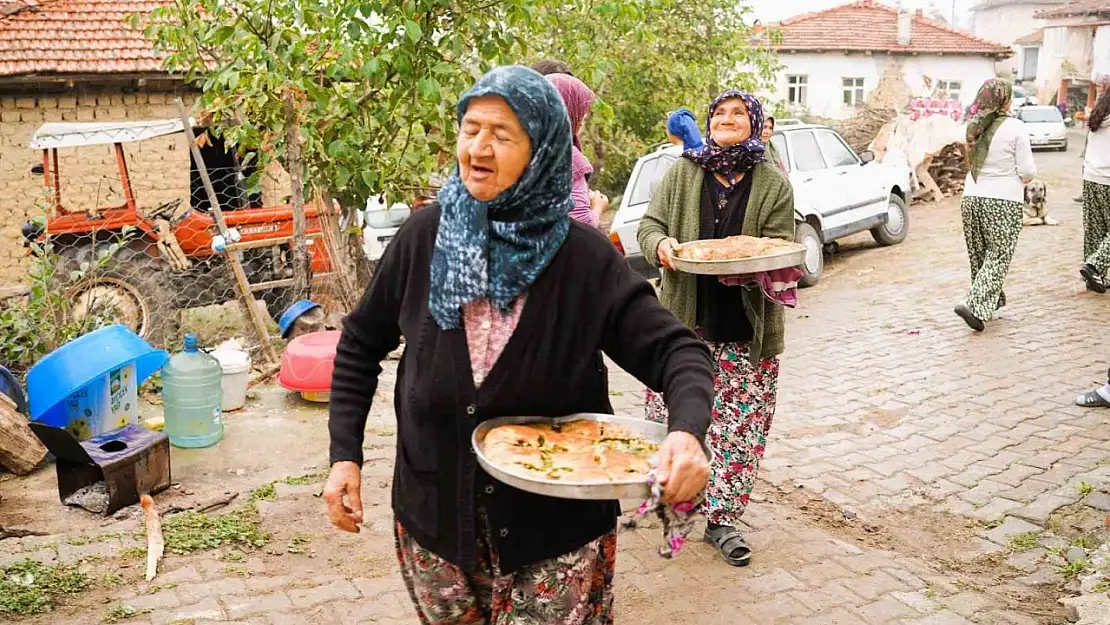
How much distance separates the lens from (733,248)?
4211 millimetres

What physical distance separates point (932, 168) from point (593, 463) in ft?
57.5

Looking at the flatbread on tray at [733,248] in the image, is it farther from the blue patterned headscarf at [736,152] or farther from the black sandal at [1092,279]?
the black sandal at [1092,279]

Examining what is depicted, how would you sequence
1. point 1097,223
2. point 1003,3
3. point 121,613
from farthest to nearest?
point 1003,3, point 1097,223, point 121,613

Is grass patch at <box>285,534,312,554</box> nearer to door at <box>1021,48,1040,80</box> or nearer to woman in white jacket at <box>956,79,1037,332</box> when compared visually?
woman in white jacket at <box>956,79,1037,332</box>

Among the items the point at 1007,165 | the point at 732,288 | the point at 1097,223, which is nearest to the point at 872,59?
the point at 1097,223

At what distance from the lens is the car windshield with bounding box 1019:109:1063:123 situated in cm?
3005

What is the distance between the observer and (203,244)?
10672 millimetres

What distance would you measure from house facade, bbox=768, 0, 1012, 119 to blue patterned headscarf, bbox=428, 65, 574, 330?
35.4 metres

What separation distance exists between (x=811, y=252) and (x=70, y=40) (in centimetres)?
1113

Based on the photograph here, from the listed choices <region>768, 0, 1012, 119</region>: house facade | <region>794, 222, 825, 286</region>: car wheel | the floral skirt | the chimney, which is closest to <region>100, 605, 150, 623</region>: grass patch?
the floral skirt

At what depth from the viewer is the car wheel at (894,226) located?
13945 mm

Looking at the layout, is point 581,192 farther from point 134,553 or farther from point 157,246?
point 157,246

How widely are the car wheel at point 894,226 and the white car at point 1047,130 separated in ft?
58.7

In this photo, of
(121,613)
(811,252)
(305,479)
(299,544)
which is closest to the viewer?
(121,613)
